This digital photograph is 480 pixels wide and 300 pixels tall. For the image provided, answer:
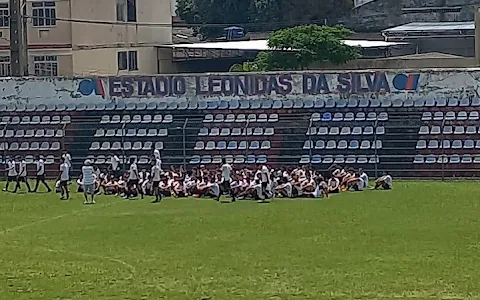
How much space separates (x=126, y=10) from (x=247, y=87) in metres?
23.2

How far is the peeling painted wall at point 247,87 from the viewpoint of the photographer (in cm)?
3731

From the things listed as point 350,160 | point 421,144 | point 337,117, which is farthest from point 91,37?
point 421,144

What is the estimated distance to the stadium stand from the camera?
36000 millimetres

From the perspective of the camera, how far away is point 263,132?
37.8 metres

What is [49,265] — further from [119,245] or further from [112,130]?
[112,130]

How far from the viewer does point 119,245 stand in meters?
21.1

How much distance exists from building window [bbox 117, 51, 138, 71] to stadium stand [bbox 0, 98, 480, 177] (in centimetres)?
1816

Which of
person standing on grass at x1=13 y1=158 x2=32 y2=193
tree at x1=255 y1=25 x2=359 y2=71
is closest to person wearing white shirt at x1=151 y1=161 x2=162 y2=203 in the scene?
person standing on grass at x1=13 y1=158 x2=32 y2=193

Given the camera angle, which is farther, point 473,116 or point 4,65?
point 4,65

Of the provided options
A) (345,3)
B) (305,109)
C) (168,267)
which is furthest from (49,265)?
(345,3)

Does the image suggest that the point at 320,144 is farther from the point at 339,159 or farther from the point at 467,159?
the point at 467,159

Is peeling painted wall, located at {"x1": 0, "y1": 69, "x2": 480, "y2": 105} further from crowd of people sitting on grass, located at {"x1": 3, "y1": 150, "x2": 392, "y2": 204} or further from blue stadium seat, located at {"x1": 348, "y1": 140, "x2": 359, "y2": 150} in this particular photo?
crowd of people sitting on grass, located at {"x1": 3, "y1": 150, "x2": 392, "y2": 204}

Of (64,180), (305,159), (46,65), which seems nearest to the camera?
(64,180)

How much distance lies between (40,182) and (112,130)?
447 cm
